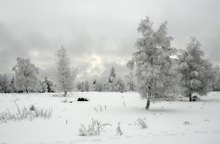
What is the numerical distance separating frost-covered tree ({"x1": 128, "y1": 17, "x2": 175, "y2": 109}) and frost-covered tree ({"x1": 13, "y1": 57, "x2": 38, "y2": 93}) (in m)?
35.0

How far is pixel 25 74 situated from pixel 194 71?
38797mm

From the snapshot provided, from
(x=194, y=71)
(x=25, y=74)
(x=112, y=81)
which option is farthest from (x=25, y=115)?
(x=112, y=81)

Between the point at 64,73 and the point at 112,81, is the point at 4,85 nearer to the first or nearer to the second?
the point at 112,81

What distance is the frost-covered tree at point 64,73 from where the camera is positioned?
4144 centimetres

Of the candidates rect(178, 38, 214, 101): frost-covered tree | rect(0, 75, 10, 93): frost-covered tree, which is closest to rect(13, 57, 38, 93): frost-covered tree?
rect(178, 38, 214, 101): frost-covered tree

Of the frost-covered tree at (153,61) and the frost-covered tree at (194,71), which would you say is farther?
the frost-covered tree at (194,71)

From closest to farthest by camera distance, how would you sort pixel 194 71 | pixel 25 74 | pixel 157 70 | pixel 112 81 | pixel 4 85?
pixel 157 70
pixel 194 71
pixel 25 74
pixel 112 81
pixel 4 85

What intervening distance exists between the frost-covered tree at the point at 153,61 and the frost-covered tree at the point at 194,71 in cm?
1316

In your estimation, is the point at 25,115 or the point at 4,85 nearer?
the point at 25,115

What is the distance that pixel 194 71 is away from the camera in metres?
32.3

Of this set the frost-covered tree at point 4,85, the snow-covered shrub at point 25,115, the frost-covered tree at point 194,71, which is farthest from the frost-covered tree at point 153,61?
the frost-covered tree at point 4,85

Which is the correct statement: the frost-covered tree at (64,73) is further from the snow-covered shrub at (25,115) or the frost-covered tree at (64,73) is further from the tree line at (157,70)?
the snow-covered shrub at (25,115)

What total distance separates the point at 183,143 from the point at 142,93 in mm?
13700

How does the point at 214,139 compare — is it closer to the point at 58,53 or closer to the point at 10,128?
the point at 10,128
